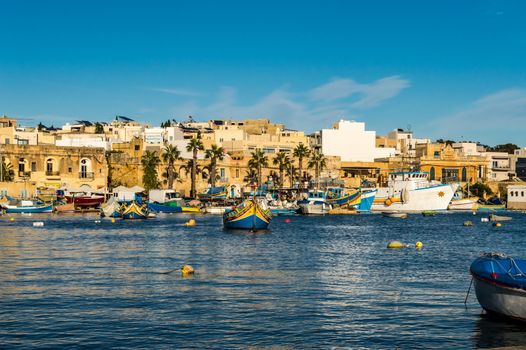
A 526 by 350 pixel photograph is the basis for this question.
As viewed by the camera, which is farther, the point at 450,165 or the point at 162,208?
the point at 450,165

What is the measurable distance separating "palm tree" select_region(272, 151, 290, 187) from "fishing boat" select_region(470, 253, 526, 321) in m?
117

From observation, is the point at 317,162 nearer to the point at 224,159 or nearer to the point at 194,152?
the point at 224,159

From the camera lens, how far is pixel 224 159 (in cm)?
14100

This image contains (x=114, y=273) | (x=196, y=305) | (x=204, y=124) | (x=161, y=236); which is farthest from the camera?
(x=204, y=124)

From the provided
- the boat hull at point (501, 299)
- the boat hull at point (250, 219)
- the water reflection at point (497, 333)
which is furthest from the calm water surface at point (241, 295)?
→ the boat hull at point (250, 219)

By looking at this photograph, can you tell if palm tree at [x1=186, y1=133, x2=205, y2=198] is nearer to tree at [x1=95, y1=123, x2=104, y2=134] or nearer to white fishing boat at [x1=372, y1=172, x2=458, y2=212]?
white fishing boat at [x1=372, y1=172, x2=458, y2=212]

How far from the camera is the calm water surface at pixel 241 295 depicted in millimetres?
24641

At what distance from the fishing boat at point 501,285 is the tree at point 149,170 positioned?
10486 centimetres

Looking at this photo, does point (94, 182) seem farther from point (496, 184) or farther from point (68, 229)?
point (496, 184)

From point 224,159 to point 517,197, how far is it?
5445 centimetres

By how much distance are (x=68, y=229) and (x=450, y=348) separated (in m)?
56.0

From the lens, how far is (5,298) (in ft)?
103

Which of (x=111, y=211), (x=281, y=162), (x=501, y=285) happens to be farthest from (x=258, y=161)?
(x=501, y=285)

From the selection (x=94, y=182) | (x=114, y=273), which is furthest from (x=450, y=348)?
(x=94, y=182)
